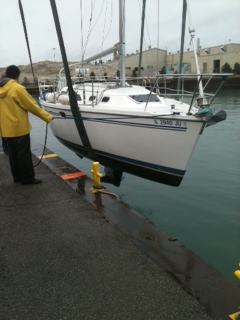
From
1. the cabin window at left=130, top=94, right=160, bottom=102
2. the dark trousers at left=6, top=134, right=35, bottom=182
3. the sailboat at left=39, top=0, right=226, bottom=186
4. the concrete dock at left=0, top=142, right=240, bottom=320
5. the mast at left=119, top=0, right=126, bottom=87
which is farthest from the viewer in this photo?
the mast at left=119, top=0, right=126, bottom=87

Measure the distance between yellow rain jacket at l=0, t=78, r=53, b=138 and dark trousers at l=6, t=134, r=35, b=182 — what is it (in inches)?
4.7

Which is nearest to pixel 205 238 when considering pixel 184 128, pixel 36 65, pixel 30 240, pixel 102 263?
pixel 184 128

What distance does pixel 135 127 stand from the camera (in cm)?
554

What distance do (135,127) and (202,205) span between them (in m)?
2.27

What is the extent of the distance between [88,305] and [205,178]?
5.96 m

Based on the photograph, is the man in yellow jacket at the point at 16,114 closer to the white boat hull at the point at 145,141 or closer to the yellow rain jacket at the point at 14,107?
the yellow rain jacket at the point at 14,107

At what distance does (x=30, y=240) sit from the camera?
354cm

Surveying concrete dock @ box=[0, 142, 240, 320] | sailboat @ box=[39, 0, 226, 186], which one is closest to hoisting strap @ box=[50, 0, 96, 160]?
sailboat @ box=[39, 0, 226, 186]

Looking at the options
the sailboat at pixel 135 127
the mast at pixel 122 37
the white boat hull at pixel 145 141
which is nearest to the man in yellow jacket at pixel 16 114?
the sailboat at pixel 135 127

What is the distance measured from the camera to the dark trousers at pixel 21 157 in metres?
4.93

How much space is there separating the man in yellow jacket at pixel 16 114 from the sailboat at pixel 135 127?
4.10ft

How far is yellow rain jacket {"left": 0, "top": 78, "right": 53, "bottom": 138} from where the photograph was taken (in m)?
4.70

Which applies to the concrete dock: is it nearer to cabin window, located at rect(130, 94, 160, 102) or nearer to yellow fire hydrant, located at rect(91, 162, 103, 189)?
yellow fire hydrant, located at rect(91, 162, 103, 189)

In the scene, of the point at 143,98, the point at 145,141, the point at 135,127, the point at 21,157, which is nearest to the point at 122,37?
the point at 143,98
